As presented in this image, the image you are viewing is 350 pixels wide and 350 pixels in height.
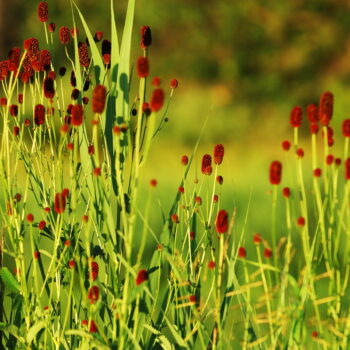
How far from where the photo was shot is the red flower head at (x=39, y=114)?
2006 mm

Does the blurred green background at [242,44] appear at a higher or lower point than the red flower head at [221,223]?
lower

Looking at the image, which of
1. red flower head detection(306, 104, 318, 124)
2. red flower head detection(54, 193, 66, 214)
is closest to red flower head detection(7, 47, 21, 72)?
red flower head detection(54, 193, 66, 214)

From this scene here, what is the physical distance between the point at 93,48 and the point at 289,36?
1302 cm

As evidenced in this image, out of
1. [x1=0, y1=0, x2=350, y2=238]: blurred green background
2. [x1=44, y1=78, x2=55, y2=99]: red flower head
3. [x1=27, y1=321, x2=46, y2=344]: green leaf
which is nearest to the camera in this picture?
[x1=27, y1=321, x2=46, y2=344]: green leaf

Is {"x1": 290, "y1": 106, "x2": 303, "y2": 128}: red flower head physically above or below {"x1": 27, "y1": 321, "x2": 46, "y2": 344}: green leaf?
above

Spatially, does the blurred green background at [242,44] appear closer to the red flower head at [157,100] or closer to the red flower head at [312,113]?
the red flower head at [312,113]

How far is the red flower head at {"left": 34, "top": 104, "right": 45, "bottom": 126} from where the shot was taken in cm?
201

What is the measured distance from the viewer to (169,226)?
2.04m

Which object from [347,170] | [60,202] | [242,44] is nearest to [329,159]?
[347,170]

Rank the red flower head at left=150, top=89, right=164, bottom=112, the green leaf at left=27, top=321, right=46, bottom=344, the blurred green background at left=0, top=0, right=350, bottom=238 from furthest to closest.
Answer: the blurred green background at left=0, top=0, right=350, bottom=238, the green leaf at left=27, top=321, right=46, bottom=344, the red flower head at left=150, top=89, right=164, bottom=112

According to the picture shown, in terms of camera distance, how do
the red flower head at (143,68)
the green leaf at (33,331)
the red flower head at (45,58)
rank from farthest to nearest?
the red flower head at (45,58), the green leaf at (33,331), the red flower head at (143,68)

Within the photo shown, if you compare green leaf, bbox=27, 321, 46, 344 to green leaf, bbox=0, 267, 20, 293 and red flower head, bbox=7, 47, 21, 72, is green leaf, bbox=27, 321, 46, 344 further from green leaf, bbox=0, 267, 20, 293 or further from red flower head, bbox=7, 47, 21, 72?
red flower head, bbox=7, 47, 21, 72

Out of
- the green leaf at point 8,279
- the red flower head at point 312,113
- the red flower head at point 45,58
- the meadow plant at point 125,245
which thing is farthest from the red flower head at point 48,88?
the red flower head at point 312,113

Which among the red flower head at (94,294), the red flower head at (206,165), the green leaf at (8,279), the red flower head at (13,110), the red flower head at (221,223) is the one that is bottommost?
the green leaf at (8,279)
